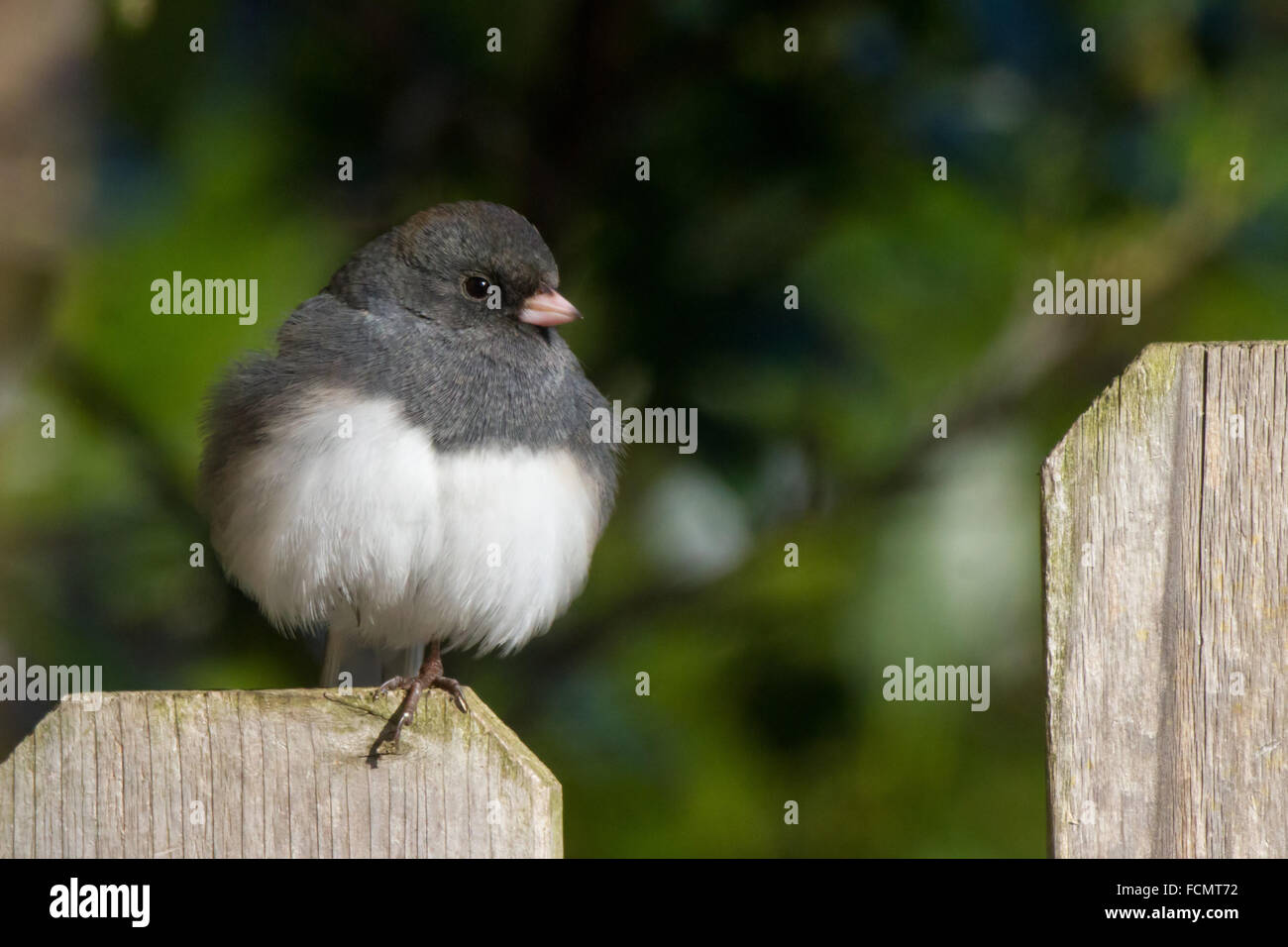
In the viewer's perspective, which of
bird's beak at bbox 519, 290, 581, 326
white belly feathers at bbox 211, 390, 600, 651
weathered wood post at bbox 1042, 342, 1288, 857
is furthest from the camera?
bird's beak at bbox 519, 290, 581, 326

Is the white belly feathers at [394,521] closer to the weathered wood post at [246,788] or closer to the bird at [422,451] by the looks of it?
the bird at [422,451]

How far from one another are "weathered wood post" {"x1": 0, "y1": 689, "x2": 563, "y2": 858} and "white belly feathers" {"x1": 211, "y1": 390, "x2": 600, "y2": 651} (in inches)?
31.9

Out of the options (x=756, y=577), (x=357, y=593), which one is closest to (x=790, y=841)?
(x=756, y=577)

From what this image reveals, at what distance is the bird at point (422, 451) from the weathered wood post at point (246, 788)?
2.65ft

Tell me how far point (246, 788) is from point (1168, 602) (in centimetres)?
87

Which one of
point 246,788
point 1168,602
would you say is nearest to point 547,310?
point 246,788

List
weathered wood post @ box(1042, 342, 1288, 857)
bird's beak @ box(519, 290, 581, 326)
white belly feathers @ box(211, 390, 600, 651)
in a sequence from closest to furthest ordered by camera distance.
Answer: weathered wood post @ box(1042, 342, 1288, 857) → white belly feathers @ box(211, 390, 600, 651) → bird's beak @ box(519, 290, 581, 326)

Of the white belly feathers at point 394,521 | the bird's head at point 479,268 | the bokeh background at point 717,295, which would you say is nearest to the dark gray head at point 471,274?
the bird's head at point 479,268

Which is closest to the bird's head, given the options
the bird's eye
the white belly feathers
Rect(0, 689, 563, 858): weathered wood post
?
the bird's eye

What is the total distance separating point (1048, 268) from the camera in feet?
8.54

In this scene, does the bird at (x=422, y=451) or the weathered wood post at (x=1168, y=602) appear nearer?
the weathered wood post at (x=1168, y=602)

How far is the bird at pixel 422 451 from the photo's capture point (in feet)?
7.25

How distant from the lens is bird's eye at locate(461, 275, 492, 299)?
250cm

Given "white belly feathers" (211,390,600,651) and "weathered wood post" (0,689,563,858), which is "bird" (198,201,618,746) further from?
"weathered wood post" (0,689,563,858)
